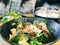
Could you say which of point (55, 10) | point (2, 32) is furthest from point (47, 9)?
point (2, 32)

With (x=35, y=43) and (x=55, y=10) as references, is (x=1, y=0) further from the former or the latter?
(x=35, y=43)

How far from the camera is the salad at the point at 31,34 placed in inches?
26.0

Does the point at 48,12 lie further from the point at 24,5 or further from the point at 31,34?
the point at 31,34

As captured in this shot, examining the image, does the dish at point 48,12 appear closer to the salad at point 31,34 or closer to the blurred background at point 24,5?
the blurred background at point 24,5

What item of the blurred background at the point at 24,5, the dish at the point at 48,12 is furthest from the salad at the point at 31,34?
the blurred background at the point at 24,5

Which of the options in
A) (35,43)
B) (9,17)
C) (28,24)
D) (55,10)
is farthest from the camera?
(55,10)

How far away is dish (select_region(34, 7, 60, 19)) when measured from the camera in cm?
95

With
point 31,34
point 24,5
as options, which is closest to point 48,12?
point 24,5

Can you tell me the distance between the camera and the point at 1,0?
41.6 inches

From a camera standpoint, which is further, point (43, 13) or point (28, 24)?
point (43, 13)

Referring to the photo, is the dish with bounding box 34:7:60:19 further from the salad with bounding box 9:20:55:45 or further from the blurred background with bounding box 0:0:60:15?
the salad with bounding box 9:20:55:45

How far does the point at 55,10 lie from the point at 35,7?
0.48 ft

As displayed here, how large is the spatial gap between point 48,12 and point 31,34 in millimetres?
346

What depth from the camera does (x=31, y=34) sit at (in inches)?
27.6
